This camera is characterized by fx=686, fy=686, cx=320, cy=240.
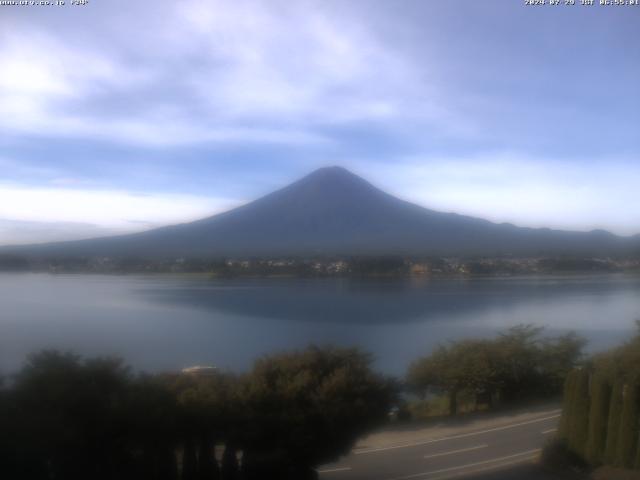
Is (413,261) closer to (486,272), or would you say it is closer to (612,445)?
(486,272)

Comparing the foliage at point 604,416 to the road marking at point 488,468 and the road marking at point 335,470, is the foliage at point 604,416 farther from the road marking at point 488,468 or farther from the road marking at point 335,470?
the road marking at point 335,470

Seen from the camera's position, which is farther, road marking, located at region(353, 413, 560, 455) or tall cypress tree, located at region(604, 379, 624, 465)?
road marking, located at region(353, 413, 560, 455)

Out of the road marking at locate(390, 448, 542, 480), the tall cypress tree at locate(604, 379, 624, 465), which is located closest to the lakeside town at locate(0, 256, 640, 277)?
the road marking at locate(390, 448, 542, 480)

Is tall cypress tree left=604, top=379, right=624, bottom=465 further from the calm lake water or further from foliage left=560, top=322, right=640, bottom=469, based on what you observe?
the calm lake water

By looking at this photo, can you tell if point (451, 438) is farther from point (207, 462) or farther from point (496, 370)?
point (207, 462)

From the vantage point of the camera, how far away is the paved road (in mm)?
8562

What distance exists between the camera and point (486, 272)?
19.2 metres

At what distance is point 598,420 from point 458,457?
1.99m

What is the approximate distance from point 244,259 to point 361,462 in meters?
9.13

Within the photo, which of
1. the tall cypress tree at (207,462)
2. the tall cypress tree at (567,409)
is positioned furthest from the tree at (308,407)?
the tall cypress tree at (567,409)

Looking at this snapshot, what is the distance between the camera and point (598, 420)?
31.0 feet

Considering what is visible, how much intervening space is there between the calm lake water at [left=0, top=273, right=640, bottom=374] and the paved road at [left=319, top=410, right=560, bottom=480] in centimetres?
164

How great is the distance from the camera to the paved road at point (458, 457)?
8.56 m

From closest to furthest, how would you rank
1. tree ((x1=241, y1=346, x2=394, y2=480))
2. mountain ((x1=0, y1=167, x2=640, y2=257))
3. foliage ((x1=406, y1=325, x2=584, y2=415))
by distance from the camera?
tree ((x1=241, y1=346, x2=394, y2=480)) → foliage ((x1=406, y1=325, x2=584, y2=415)) → mountain ((x1=0, y1=167, x2=640, y2=257))
